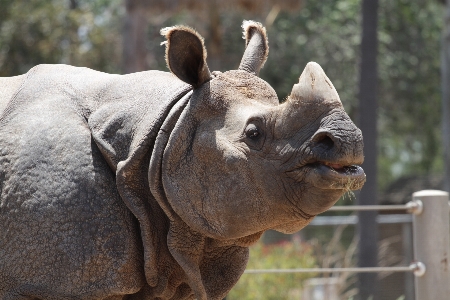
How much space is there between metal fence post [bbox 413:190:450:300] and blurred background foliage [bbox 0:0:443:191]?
11640 mm

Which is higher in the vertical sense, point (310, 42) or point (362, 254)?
point (310, 42)

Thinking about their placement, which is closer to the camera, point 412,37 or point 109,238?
A: point 109,238

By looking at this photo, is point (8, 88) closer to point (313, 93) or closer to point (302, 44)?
point (313, 93)

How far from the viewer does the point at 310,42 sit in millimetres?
18125

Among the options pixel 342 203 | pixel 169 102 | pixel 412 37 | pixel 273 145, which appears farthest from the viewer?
pixel 342 203

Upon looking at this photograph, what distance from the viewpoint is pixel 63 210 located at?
3.06m

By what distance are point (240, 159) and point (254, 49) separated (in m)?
0.71

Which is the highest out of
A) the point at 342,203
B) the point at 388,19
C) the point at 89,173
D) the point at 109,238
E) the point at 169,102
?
the point at 169,102

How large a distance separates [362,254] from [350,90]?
288 inches

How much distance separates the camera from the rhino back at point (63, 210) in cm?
304

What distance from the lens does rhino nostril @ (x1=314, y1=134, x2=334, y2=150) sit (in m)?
2.81

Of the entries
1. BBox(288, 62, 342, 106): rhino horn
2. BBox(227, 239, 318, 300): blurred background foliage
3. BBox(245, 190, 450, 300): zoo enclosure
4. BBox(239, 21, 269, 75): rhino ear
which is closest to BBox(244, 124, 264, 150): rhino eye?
BBox(288, 62, 342, 106): rhino horn

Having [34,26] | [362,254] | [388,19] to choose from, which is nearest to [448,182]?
[362,254]

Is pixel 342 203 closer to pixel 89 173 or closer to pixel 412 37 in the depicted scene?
pixel 412 37
